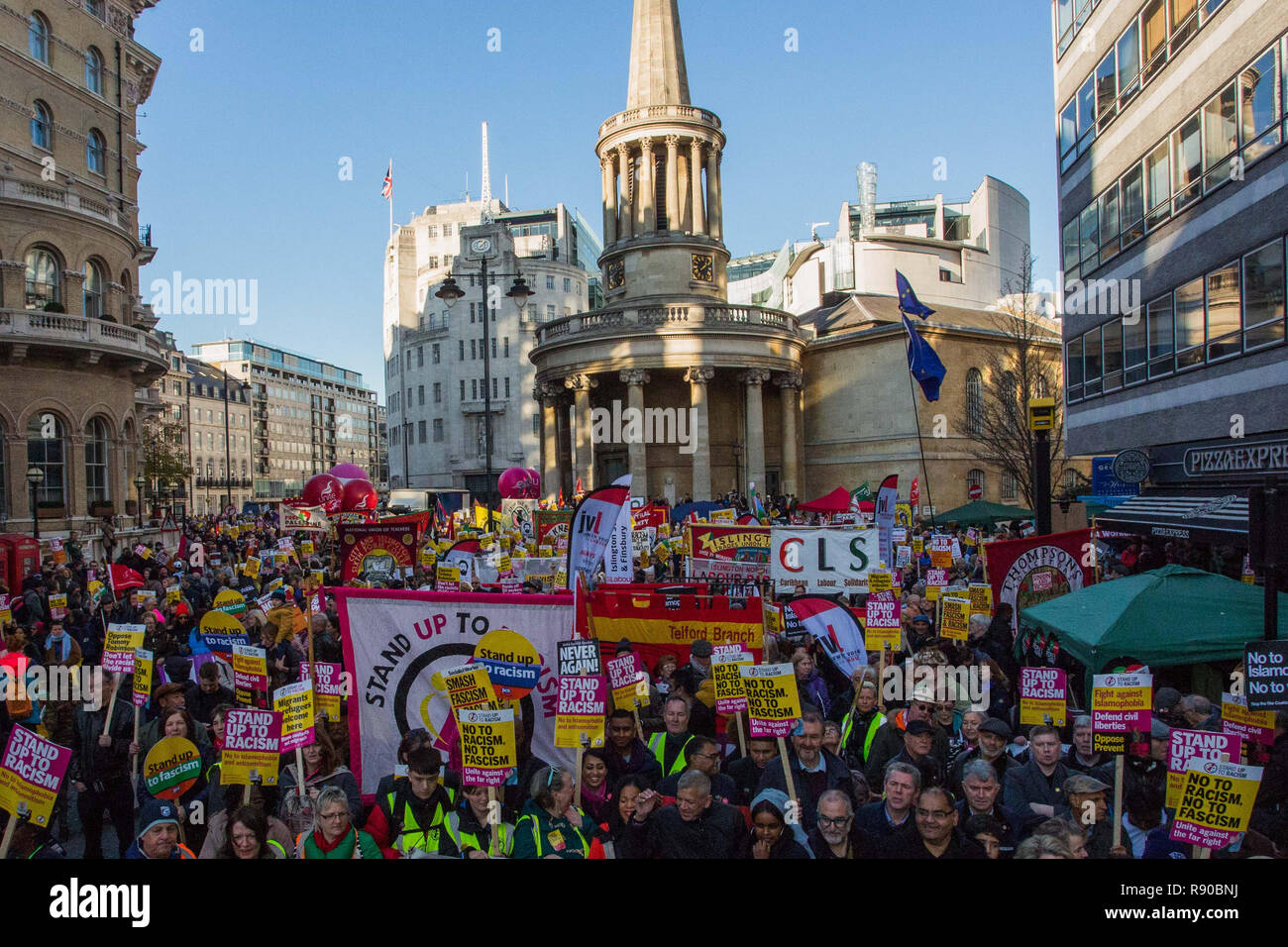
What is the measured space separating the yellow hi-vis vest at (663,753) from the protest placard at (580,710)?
2.69ft

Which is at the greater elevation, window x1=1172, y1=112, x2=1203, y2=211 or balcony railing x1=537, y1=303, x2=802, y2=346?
balcony railing x1=537, y1=303, x2=802, y2=346

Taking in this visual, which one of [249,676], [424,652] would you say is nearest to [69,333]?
[249,676]

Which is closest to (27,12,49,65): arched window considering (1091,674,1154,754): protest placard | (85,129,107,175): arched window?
(85,129,107,175): arched window

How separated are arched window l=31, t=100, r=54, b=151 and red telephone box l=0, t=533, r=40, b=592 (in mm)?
21054

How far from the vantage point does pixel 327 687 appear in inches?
296

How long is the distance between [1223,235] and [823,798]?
15.9 metres

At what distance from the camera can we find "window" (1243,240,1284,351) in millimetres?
14547

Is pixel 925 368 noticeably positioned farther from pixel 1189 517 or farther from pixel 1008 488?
pixel 1008 488

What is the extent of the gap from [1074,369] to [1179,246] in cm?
675

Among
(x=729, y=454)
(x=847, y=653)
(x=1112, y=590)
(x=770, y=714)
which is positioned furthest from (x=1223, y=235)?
(x=729, y=454)

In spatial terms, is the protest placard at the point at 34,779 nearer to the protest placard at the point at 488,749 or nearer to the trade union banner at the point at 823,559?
the protest placard at the point at 488,749

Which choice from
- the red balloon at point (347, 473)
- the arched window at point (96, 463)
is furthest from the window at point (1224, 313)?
the arched window at point (96, 463)

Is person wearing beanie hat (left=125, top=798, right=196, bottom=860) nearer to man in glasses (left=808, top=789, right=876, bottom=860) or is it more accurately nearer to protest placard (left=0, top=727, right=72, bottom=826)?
protest placard (left=0, top=727, right=72, bottom=826)
